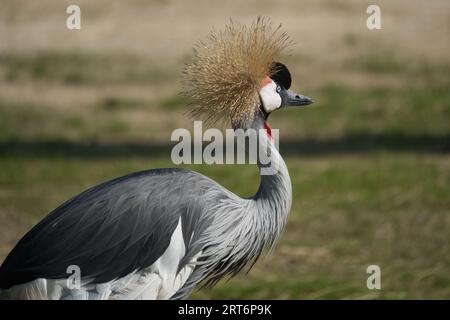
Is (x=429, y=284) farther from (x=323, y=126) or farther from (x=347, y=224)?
(x=323, y=126)

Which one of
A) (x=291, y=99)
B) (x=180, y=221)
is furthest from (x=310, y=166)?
(x=180, y=221)

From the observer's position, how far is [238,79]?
2.78 metres

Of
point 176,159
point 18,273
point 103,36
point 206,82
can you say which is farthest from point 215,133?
point 103,36

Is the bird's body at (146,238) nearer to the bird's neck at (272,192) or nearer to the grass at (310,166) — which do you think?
the bird's neck at (272,192)

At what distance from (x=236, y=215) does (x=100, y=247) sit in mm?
388

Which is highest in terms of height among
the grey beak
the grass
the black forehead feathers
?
the black forehead feathers

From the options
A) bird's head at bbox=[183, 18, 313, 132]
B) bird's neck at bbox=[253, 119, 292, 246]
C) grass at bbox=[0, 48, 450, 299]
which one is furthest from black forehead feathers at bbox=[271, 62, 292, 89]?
grass at bbox=[0, 48, 450, 299]

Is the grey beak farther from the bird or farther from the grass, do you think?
the grass

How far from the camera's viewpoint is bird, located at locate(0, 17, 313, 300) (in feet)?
8.46

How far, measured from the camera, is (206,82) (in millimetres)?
2793

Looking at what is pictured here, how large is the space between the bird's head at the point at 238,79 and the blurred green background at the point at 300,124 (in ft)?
2.87

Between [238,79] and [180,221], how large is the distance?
0.45m

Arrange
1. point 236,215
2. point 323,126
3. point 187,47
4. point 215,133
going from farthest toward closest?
point 187,47, point 323,126, point 215,133, point 236,215

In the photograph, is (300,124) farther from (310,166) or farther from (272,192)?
(272,192)
